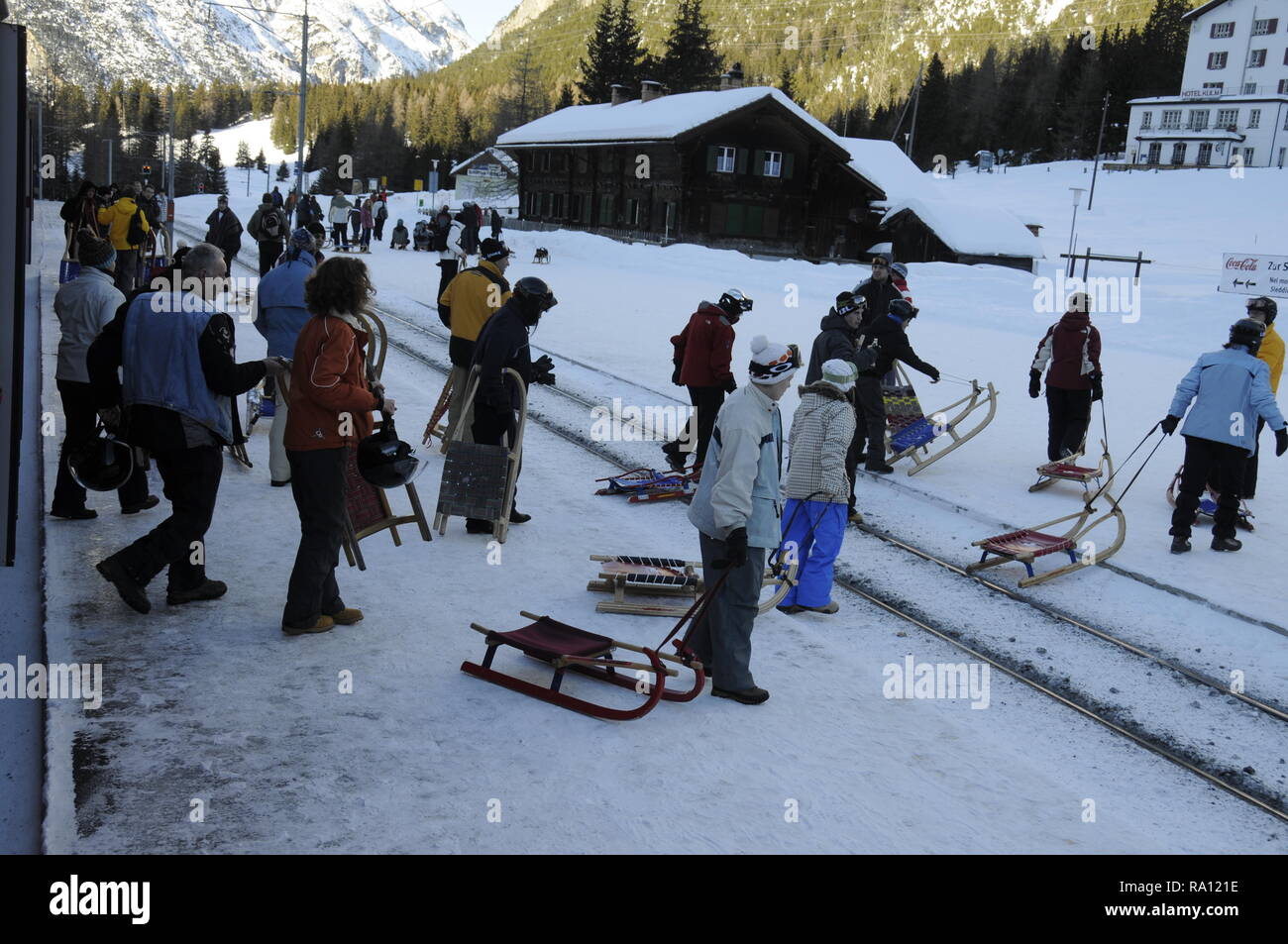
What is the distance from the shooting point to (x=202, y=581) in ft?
20.2

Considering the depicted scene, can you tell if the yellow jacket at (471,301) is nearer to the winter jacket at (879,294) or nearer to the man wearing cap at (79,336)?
the man wearing cap at (79,336)

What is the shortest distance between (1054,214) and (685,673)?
201 ft

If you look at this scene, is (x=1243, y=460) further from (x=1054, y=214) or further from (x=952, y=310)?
(x=1054, y=214)

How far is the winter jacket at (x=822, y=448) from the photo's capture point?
22.4 ft

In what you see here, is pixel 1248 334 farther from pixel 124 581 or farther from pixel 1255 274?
pixel 1255 274

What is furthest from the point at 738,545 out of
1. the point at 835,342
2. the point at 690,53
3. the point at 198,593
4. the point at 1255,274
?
the point at 690,53

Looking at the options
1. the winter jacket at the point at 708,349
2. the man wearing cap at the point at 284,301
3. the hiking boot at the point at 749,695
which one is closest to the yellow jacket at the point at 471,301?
the man wearing cap at the point at 284,301

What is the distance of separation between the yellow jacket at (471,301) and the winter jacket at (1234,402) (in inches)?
224

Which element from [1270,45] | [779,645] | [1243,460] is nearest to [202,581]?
[779,645]

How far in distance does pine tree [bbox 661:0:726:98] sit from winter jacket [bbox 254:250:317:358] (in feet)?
223

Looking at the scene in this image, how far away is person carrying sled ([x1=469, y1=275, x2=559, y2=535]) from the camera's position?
24.9 feet

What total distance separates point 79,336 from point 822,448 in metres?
5.07

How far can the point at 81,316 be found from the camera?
7.16m

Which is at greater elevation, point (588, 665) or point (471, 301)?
point (471, 301)
